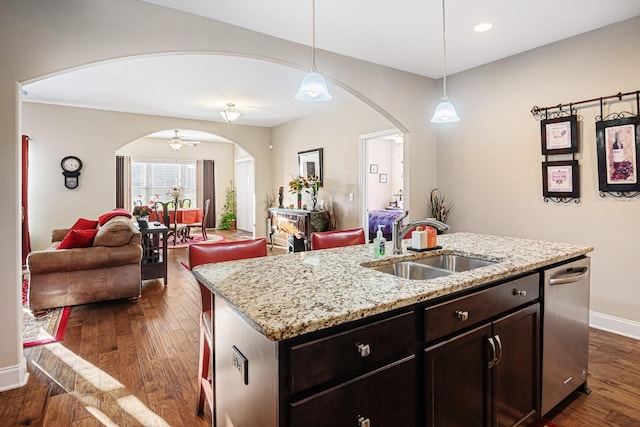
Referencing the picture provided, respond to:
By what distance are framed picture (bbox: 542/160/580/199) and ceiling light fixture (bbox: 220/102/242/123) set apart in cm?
444

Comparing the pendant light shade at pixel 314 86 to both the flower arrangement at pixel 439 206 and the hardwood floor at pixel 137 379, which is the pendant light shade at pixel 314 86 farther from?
the flower arrangement at pixel 439 206

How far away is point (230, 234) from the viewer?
399 inches

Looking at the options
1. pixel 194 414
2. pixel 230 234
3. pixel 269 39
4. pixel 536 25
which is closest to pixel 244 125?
pixel 230 234

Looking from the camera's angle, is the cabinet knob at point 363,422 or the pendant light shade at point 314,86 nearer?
the cabinet knob at point 363,422

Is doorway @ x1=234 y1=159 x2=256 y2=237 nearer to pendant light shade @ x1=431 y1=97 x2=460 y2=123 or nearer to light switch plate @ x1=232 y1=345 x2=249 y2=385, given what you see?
pendant light shade @ x1=431 y1=97 x2=460 y2=123

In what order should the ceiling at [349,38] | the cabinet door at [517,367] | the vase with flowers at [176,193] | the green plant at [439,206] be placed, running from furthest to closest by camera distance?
1. the vase with flowers at [176,193]
2. the green plant at [439,206]
3. the ceiling at [349,38]
4. the cabinet door at [517,367]

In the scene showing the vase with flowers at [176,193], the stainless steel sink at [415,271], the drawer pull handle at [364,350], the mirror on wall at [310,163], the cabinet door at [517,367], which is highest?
the mirror on wall at [310,163]

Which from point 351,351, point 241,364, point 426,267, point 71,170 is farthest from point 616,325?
point 71,170

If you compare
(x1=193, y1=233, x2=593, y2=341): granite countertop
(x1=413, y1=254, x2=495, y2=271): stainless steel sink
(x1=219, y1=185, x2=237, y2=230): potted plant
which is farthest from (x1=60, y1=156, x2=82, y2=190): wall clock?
(x1=413, y1=254, x2=495, y2=271): stainless steel sink

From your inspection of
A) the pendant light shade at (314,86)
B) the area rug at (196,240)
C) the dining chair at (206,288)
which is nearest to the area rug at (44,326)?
the dining chair at (206,288)

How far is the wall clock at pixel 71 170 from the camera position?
239 inches

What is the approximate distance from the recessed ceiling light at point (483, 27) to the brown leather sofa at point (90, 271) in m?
4.16

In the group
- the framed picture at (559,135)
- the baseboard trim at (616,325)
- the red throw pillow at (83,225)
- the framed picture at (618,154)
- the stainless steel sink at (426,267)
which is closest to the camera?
the stainless steel sink at (426,267)

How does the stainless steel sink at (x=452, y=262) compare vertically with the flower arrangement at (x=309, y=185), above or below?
below
